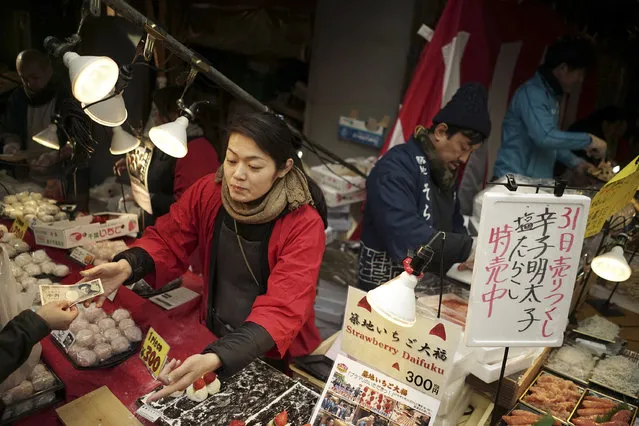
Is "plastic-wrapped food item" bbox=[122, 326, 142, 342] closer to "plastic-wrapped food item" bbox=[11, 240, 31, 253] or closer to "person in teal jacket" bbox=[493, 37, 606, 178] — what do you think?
"plastic-wrapped food item" bbox=[11, 240, 31, 253]

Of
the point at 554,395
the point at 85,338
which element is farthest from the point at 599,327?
the point at 85,338

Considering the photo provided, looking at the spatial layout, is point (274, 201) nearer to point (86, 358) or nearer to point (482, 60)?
point (86, 358)

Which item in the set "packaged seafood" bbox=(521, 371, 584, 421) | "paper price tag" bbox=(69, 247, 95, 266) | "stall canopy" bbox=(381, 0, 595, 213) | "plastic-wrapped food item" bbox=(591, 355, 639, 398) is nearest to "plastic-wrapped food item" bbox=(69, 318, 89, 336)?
"paper price tag" bbox=(69, 247, 95, 266)

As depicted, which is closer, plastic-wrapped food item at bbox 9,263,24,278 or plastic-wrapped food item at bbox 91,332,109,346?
plastic-wrapped food item at bbox 91,332,109,346

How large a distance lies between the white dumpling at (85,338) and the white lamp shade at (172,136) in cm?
97

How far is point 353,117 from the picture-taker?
6.26m

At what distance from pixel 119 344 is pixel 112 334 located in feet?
0.28

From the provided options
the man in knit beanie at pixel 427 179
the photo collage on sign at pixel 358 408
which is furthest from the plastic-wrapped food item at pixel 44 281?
the man in knit beanie at pixel 427 179

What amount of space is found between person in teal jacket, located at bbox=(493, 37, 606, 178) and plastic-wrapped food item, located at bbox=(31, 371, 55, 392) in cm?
409

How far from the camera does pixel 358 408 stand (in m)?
1.91

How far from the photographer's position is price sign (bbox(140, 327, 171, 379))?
Answer: 2146 millimetres

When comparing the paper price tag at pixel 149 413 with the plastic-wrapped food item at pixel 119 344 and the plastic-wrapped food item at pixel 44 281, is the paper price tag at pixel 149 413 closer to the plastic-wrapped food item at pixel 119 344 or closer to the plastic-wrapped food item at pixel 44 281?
the plastic-wrapped food item at pixel 119 344

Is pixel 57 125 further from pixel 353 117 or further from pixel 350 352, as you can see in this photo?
pixel 353 117

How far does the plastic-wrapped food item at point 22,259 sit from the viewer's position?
2.98m
